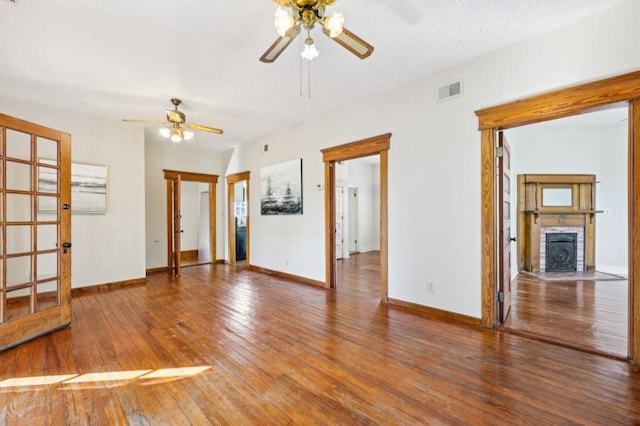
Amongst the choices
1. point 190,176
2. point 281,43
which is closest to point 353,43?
point 281,43

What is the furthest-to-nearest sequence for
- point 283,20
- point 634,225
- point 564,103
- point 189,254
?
point 189,254, point 564,103, point 634,225, point 283,20

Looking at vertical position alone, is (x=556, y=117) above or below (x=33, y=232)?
above

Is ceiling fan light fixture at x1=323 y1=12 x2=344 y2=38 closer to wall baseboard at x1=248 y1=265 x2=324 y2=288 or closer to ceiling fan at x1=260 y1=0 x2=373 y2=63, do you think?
ceiling fan at x1=260 y1=0 x2=373 y2=63

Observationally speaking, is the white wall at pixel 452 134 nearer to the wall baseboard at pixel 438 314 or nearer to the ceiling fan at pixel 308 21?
the wall baseboard at pixel 438 314

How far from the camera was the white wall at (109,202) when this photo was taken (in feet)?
14.9

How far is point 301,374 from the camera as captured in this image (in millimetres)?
2184

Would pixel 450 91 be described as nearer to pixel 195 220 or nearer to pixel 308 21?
pixel 308 21

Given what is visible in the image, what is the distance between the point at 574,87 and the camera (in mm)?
2496

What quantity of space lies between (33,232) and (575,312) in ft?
20.1

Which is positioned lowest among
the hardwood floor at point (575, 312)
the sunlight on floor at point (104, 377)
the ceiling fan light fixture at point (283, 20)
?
the sunlight on floor at point (104, 377)

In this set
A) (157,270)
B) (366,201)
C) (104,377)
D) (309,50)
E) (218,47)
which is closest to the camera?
(309,50)

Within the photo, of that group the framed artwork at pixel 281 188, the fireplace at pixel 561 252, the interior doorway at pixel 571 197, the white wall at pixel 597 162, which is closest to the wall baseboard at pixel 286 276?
the framed artwork at pixel 281 188

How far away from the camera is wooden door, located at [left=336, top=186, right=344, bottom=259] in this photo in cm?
785

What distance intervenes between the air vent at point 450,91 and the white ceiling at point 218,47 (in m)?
0.22
